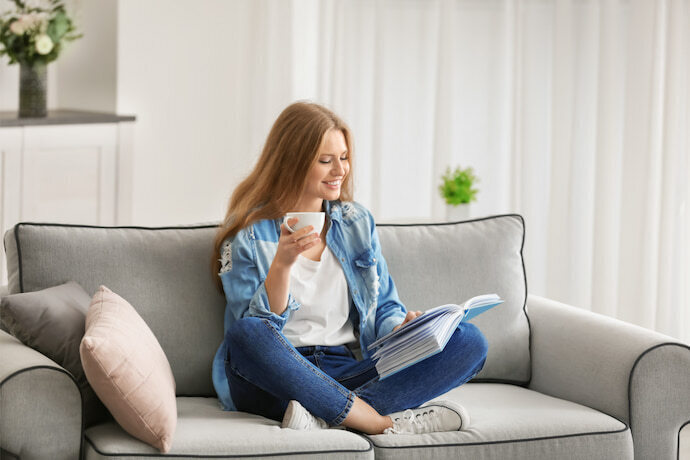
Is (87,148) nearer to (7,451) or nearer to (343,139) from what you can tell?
(343,139)

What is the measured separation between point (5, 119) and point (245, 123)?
110 cm

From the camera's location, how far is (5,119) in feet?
13.1

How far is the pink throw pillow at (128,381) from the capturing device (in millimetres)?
2055

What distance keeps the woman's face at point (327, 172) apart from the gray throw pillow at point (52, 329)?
2.28 feet

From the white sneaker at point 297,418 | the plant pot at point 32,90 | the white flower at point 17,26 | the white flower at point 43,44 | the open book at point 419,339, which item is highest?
the white flower at point 17,26

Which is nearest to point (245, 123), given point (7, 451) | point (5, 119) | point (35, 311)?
point (5, 119)

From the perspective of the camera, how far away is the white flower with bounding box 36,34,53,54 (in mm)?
4184

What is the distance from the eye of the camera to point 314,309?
101 inches

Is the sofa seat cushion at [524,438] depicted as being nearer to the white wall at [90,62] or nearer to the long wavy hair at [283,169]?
the long wavy hair at [283,169]

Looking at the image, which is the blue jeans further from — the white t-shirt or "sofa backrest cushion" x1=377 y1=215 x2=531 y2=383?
"sofa backrest cushion" x1=377 y1=215 x2=531 y2=383

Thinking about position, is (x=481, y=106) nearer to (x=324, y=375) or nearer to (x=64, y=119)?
(x=64, y=119)

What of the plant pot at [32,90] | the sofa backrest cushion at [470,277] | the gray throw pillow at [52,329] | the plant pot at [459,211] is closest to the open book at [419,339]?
the sofa backrest cushion at [470,277]

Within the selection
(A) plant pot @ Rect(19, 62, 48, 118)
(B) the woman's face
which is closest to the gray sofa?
(B) the woman's face

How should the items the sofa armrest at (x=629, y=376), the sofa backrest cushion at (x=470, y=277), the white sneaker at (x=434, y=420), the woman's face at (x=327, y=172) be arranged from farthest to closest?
the sofa backrest cushion at (x=470, y=277), the woman's face at (x=327, y=172), the sofa armrest at (x=629, y=376), the white sneaker at (x=434, y=420)
